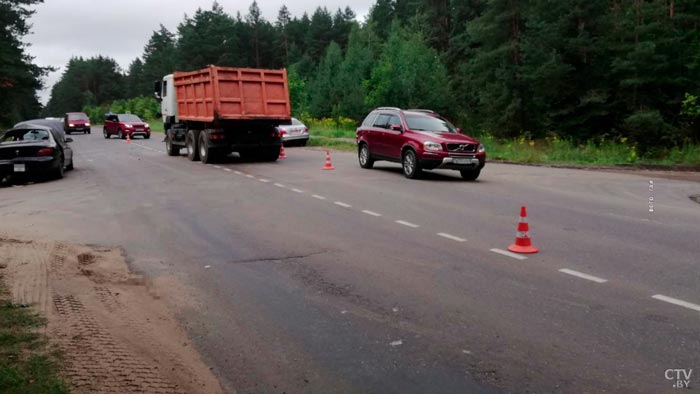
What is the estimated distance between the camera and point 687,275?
6.39m

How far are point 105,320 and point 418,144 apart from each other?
445 inches

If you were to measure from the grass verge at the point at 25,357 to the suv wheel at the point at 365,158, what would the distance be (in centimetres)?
1386

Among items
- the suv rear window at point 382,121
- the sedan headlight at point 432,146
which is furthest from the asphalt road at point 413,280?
the suv rear window at point 382,121

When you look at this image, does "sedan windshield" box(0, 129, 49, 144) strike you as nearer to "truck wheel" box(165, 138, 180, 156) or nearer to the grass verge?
"truck wheel" box(165, 138, 180, 156)

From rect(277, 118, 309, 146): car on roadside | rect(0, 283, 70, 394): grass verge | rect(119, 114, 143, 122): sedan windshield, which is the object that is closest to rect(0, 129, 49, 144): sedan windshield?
rect(0, 283, 70, 394): grass verge

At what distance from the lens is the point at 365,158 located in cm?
1858

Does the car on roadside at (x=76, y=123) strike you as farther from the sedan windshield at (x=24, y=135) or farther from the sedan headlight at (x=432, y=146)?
the sedan headlight at (x=432, y=146)

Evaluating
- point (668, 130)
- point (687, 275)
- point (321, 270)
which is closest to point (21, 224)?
point (321, 270)

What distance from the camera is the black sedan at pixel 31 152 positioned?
15859mm

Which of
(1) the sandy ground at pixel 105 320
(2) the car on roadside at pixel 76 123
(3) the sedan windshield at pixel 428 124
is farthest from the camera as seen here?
(2) the car on roadside at pixel 76 123

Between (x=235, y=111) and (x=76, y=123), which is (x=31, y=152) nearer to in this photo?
(x=235, y=111)

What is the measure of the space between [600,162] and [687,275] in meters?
16.0

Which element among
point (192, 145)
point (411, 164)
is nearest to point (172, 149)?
point (192, 145)

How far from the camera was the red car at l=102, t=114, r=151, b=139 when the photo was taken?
43.2 meters
